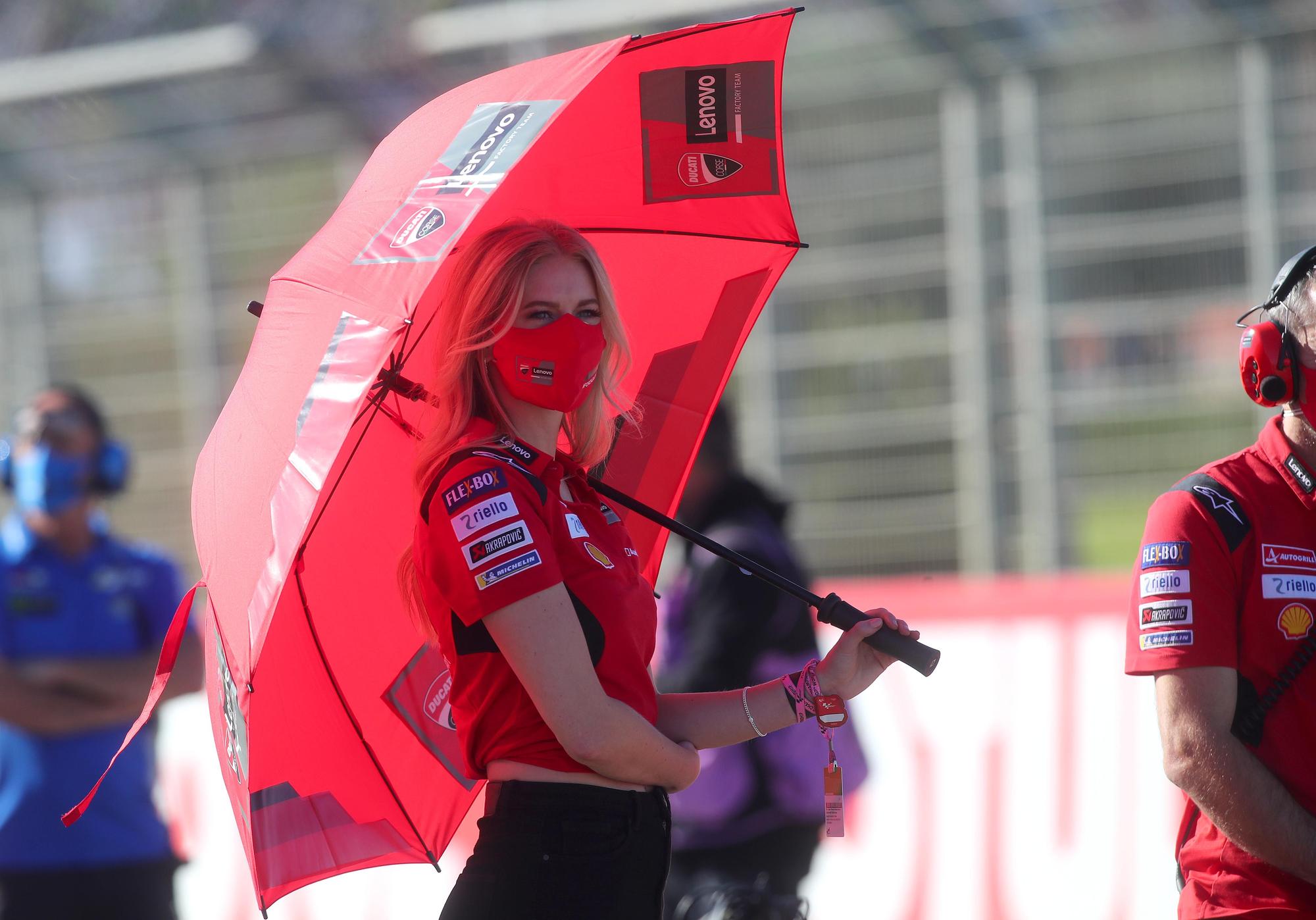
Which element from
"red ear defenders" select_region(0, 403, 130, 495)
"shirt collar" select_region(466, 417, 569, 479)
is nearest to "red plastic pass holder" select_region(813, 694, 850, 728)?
"shirt collar" select_region(466, 417, 569, 479)

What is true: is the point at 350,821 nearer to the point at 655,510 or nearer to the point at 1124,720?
the point at 655,510

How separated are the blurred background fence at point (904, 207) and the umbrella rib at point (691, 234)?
571 cm

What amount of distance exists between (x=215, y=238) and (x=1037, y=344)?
5621 millimetres

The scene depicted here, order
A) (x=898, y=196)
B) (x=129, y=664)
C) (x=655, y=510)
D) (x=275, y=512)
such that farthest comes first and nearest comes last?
(x=898, y=196)
(x=129, y=664)
(x=655, y=510)
(x=275, y=512)

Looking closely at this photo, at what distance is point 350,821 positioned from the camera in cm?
271

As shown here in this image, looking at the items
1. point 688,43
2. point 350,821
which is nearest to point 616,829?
point 350,821

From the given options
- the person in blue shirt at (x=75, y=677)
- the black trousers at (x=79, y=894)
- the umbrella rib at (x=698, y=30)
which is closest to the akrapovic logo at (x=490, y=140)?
the umbrella rib at (x=698, y=30)

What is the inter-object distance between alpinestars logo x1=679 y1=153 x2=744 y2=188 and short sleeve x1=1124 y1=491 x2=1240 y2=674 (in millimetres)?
1002

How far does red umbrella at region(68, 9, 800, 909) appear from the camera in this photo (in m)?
2.37

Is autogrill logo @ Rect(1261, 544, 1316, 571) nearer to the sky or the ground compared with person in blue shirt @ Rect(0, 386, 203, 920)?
nearer to the sky

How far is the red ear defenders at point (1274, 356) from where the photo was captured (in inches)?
109

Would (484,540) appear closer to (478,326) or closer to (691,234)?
(478,326)

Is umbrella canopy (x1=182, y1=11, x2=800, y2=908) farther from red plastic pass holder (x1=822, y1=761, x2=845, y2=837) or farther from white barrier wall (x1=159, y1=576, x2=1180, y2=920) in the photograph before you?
white barrier wall (x1=159, y1=576, x2=1180, y2=920)

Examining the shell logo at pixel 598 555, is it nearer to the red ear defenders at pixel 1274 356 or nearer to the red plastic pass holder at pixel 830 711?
the red plastic pass holder at pixel 830 711
